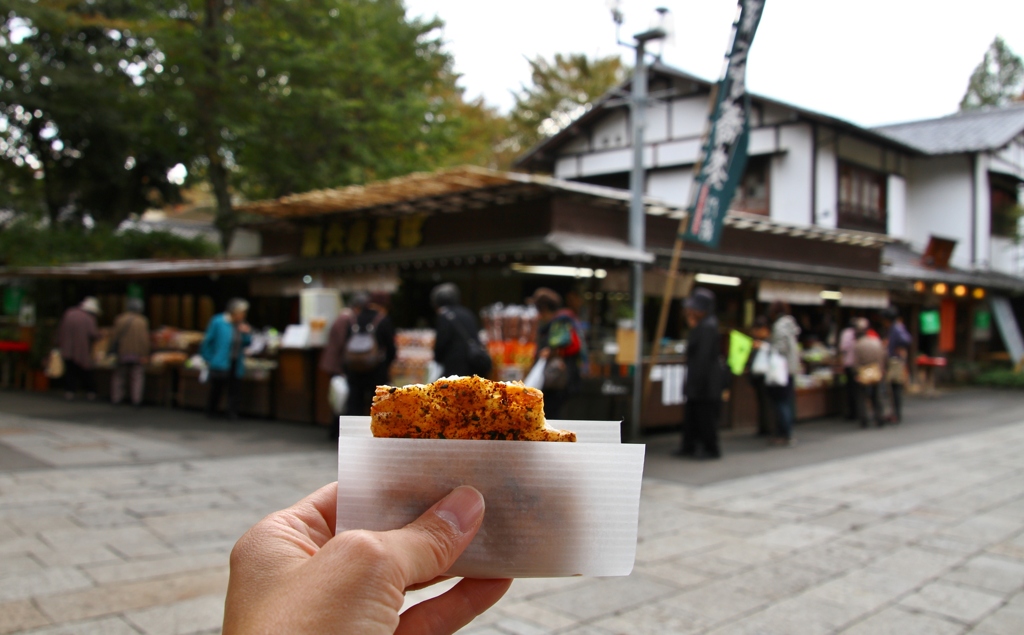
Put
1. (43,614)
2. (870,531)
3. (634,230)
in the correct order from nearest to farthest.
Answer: (43,614), (870,531), (634,230)

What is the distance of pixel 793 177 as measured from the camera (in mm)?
18375

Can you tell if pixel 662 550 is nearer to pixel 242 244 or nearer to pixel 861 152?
pixel 242 244

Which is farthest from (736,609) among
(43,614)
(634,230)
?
(634,230)

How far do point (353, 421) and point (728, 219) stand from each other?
13.0 metres

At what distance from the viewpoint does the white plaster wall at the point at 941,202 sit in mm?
22938

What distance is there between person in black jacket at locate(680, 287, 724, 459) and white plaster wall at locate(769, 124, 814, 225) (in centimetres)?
960

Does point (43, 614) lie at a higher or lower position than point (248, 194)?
lower

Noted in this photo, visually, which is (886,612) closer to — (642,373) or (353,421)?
(353,421)

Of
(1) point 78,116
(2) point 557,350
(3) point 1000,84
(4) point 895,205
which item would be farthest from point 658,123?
(3) point 1000,84

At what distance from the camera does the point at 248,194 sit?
804 inches

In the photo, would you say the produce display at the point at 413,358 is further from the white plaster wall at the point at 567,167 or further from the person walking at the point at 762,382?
the white plaster wall at the point at 567,167

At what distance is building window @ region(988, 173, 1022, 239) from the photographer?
23953 millimetres

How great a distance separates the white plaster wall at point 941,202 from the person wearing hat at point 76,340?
2196 cm

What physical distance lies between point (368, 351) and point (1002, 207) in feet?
76.1
